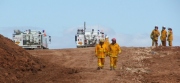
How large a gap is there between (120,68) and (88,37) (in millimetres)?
26982

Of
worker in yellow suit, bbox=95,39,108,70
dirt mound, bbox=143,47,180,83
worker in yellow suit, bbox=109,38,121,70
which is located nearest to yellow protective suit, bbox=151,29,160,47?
dirt mound, bbox=143,47,180,83

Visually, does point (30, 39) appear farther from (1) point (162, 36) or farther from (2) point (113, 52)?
(2) point (113, 52)

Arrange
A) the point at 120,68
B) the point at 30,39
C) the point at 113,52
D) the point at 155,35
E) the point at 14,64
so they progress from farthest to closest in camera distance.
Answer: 1. the point at 30,39
2. the point at 155,35
3. the point at 120,68
4. the point at 113,52
5. the point at 14,64

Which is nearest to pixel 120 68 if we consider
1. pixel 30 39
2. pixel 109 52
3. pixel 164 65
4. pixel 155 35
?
pixel 109 52

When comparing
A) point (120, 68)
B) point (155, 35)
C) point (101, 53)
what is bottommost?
point (120, 68)

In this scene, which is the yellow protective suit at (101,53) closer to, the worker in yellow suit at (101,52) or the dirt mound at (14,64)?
the worker in yellow suit at (101,52)

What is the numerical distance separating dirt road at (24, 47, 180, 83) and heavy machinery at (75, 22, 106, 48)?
15907 millimetres

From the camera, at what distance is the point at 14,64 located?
19.7 metres

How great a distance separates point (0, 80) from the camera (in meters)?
16.5

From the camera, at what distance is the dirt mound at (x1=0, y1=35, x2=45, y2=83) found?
58.5 ft

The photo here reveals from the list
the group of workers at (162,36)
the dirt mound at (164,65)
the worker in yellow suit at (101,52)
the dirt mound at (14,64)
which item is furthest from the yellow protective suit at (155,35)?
the dirt mound at (14,64)

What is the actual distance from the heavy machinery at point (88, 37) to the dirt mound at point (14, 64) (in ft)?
84.8

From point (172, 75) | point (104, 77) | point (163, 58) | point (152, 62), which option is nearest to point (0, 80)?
point (104, 77)

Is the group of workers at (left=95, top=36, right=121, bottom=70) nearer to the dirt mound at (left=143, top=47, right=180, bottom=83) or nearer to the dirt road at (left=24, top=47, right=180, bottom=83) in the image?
the dirt road at (left=24, top=47, right=180, bottom=83)
